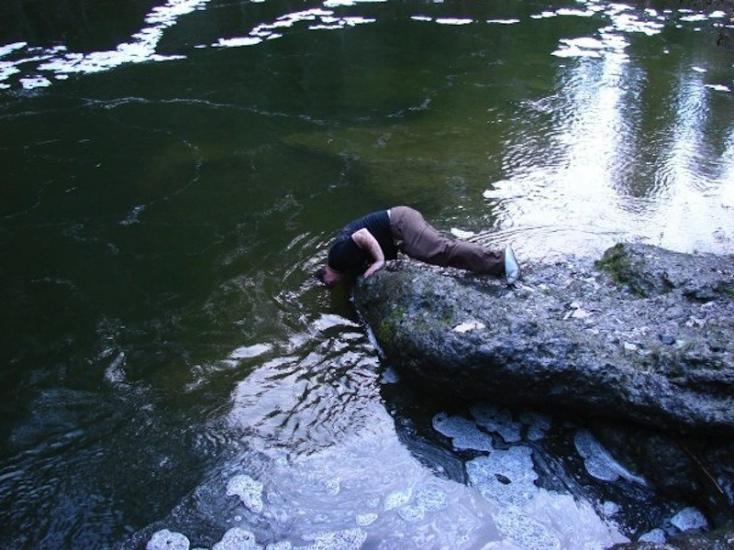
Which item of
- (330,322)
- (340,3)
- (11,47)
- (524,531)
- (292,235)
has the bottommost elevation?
(524,531)

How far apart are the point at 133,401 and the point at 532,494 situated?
2.59 m

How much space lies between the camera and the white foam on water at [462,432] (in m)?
3.77

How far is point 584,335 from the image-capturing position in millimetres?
3781

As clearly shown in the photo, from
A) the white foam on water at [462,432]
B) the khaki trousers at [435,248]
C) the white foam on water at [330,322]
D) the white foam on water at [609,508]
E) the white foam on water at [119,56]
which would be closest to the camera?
the white foam on water at [609,508]

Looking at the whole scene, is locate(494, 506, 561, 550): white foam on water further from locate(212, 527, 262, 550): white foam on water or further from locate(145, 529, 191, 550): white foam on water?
locate(145, 529, 191, 550): white foam on water

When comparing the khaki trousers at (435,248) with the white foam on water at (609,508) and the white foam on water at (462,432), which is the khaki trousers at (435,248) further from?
the white foam on water at (609,508)

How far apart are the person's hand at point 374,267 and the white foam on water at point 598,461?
1.88 metres

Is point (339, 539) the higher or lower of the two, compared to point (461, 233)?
lower

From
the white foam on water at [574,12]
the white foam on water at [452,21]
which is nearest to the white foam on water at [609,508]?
the white foam on water at [452,21]

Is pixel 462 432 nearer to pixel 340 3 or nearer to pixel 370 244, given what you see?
pixel 370 244

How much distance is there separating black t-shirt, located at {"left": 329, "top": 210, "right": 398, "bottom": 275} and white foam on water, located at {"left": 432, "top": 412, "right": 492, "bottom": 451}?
1531 mm

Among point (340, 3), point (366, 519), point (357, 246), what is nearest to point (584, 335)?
point (366, 519)

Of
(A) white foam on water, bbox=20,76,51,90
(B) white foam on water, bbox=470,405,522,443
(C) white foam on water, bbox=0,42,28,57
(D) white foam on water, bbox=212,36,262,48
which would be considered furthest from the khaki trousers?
(C) white foam on water, bbox=0,42,28,57

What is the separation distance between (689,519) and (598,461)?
0.52m
